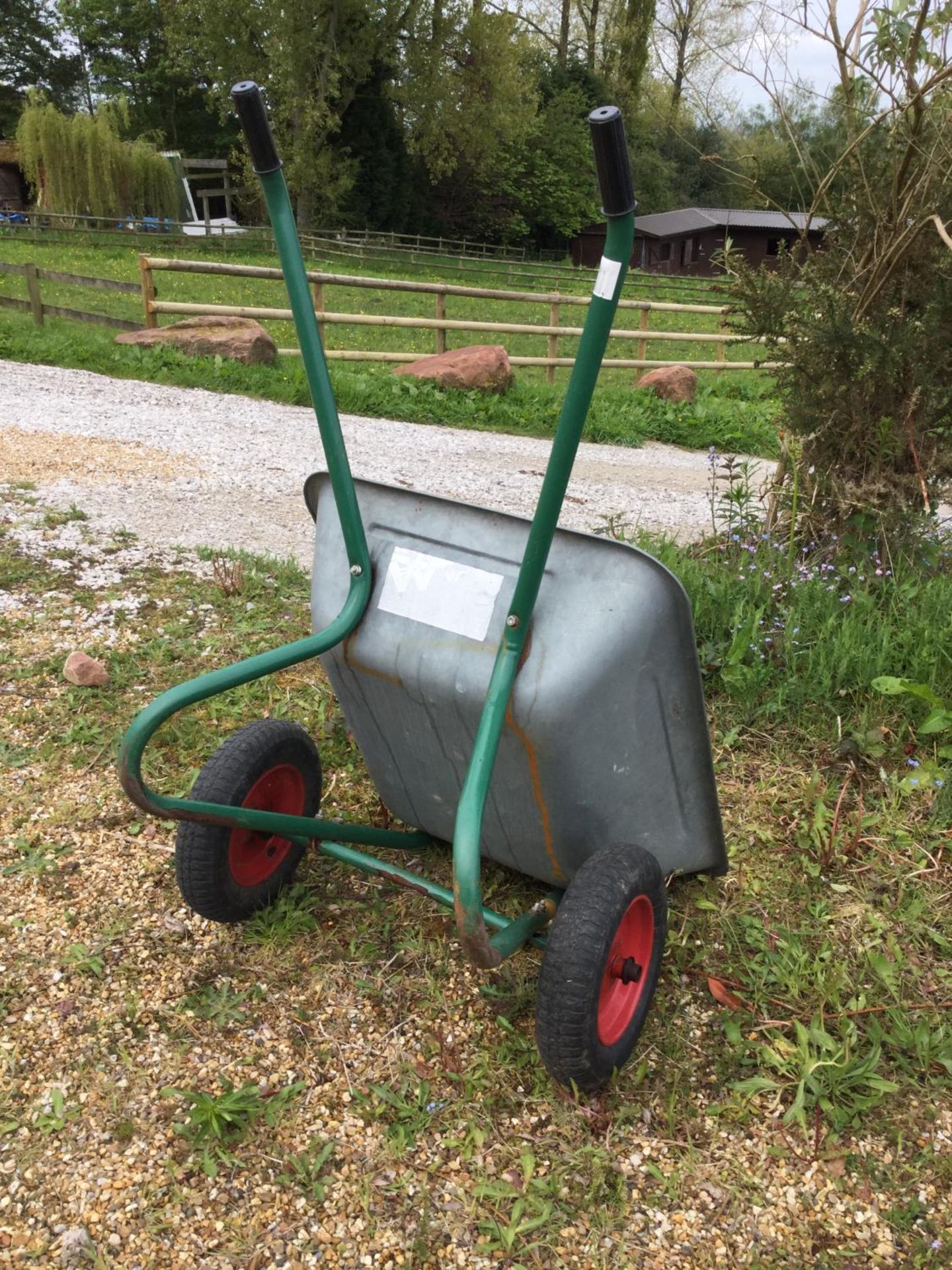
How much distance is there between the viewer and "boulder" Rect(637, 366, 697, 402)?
1010 centimetres

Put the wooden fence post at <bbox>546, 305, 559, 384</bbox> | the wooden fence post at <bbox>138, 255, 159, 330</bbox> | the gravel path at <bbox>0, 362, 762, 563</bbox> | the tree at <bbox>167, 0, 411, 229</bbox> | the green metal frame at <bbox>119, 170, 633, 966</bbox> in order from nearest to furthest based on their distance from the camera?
the green metal frame at <bbox>119, 170, 633, 966</bbox>
the gravel path at <bbox>0, 362, 762, 563</bbox>
the wooden fence post at <bbox>138, 255, 159, 330</bbox>
the wooden fence post at <bbox>546, 305, 559, 384</bbox>
the tree at <bbox>167, 0, 411, 229</bbox>

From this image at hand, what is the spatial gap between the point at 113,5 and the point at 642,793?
50.2 meters

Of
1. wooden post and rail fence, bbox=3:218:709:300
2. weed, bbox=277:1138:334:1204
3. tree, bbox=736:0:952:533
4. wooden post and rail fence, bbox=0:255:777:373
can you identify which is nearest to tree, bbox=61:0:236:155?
wooden post and rail fence, bbox=3:218:709:300

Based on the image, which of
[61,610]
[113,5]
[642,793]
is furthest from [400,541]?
[113,5]

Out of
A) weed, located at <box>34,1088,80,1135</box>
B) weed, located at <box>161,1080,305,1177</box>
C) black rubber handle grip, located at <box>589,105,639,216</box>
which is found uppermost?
black rubber handle grip, located at <box>589,105,639,216</box>

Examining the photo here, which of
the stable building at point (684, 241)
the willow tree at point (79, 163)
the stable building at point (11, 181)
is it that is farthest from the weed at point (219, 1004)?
the stable building at point (11, 181)

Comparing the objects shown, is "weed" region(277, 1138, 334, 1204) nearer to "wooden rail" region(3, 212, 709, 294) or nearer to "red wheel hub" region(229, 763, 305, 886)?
"red wheel hub" region(229, 763, 305, 886)

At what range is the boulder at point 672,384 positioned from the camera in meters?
10.1

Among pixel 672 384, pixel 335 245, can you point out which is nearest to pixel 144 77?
pixel 335 245

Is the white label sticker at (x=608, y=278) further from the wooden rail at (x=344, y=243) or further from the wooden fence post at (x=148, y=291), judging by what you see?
the wooden rail at (x=344, y=243)

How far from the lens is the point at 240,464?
5.97 m

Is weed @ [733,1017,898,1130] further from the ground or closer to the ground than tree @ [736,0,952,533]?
closer to the ground

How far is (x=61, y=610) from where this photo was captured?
348 centimetres

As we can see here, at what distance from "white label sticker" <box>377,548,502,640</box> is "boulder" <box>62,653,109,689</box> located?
1.50m
